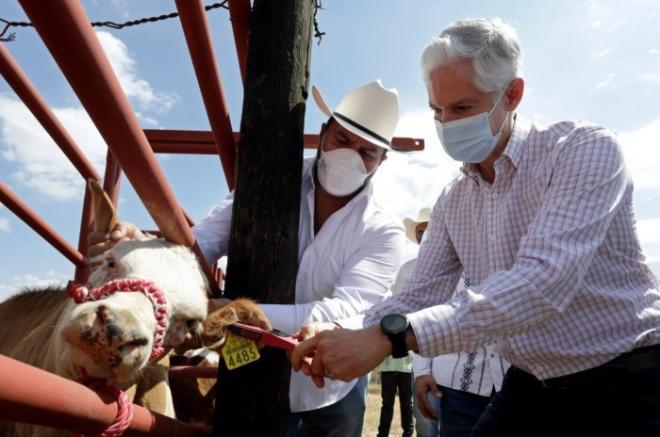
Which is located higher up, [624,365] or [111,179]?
[111,179]

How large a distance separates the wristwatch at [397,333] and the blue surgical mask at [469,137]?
0.84m

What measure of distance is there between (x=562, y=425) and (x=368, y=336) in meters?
0.76

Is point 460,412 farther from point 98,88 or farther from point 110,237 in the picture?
point 98,88

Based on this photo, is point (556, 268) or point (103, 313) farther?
point (556, 268)

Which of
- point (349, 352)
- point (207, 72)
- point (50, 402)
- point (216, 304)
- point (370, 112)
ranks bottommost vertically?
point (50, 402)

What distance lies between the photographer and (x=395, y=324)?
1.64 m

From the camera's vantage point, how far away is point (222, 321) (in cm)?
186

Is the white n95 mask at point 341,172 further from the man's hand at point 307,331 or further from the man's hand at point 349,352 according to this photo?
the man's hand at point 349,352

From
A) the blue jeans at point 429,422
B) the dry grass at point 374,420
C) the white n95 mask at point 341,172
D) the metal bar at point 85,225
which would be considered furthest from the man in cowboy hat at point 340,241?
the dry grass at point 374,420

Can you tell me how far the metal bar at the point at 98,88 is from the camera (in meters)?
1.06

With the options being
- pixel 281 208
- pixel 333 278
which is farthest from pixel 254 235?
pixel 333 278

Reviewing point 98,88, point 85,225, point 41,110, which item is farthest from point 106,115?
point 85,225

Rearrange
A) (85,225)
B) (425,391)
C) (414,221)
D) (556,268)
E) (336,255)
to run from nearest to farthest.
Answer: (556,268), (336,255), (425,391), (85,225), (414,221)

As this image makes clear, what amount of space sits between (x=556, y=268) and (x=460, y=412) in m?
1.82
